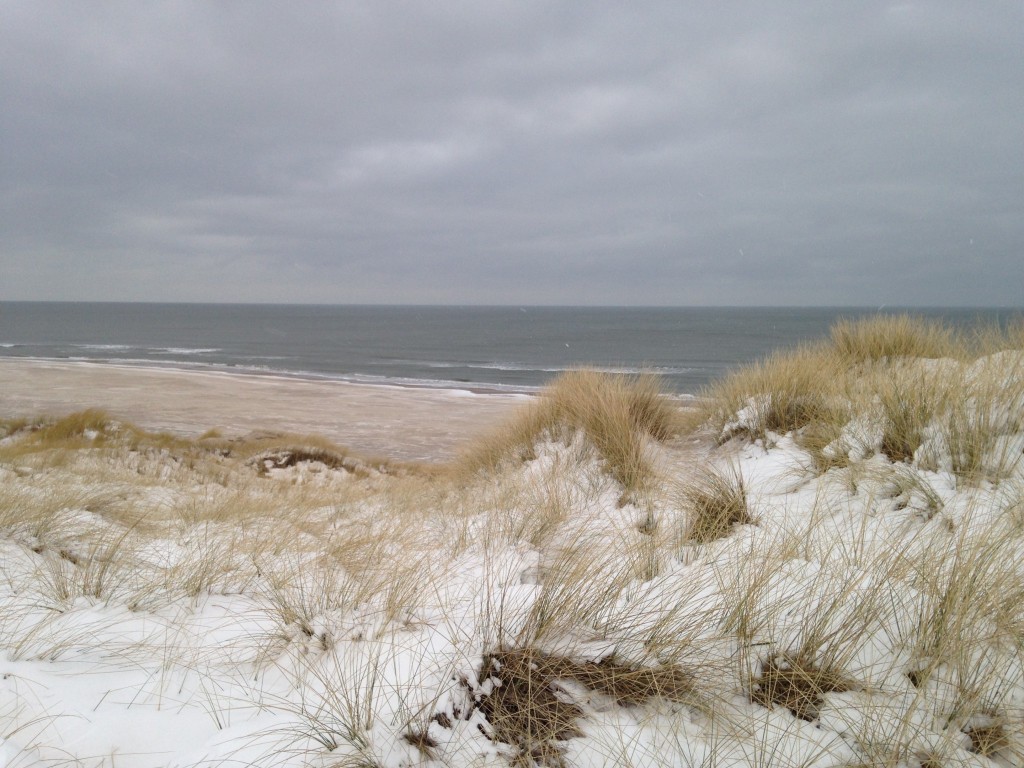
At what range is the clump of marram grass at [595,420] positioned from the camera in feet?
19.3

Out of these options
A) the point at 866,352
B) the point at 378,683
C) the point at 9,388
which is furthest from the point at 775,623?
the point at 9,388

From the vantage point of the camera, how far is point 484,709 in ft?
6.59

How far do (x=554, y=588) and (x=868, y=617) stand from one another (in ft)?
4.09

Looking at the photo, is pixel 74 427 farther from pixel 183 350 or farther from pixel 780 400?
pixel 183 350

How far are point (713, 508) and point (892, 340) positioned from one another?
6263 millimetres

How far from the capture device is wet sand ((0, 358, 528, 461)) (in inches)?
635

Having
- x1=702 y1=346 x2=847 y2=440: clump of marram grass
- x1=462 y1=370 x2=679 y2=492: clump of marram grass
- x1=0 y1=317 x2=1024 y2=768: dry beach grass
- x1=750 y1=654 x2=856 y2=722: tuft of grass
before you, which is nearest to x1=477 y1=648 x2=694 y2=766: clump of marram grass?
x1=0 y1=317 x2=1024 y2=768: dry beach grass

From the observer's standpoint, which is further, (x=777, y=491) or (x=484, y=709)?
(x=777, y=491)

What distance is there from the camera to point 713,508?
382cm

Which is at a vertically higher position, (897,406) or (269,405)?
(897,406)

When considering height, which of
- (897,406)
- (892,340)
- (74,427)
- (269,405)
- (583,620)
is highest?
(892,340)

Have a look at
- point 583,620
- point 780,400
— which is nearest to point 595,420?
point 780,400

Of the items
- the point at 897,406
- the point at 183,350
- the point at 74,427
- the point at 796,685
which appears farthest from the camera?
the point at 183,350

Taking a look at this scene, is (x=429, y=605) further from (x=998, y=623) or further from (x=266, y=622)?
(x=998, y=623)
